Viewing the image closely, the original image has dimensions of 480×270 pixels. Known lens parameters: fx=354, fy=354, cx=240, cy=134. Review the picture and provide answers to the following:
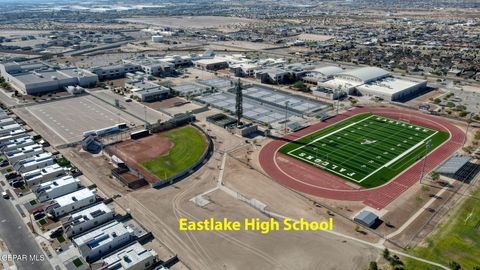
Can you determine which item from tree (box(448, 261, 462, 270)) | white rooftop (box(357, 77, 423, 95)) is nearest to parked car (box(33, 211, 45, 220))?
tree (box(448, 261, 462, 270))

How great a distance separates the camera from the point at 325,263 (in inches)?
1906

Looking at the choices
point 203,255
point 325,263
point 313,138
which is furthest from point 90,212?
point 313,138

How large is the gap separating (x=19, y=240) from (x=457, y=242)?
63989 mm

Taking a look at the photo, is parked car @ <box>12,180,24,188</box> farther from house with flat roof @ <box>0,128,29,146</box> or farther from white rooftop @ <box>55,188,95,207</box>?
house with flat roof @ <box>0,128,29,146</box>

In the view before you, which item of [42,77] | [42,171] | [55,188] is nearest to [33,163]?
[42,171]

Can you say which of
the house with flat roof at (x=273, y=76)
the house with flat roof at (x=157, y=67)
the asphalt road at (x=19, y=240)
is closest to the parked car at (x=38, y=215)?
the asphalt road at (x=19, y=240)

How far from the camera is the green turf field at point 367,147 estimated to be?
2820 inches

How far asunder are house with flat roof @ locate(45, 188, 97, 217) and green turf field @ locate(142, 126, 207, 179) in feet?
45.2

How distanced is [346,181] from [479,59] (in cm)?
14686

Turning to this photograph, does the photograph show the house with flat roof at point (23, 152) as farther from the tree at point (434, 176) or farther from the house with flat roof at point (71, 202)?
the tree at point (434, 176)

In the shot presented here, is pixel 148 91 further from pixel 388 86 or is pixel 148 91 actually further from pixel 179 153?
pixel 388 86

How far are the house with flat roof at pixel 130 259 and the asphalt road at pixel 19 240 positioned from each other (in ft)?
25.6

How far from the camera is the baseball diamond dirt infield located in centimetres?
7262

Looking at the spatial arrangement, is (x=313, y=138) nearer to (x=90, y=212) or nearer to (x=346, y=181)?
(x=346, y=181)
